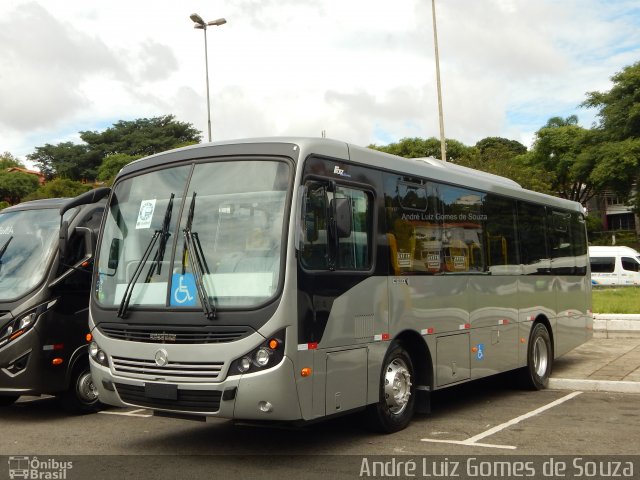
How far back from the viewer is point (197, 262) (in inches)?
266

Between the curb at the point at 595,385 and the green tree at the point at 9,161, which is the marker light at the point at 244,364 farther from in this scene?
the green tree at the point at 9,161

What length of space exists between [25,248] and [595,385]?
802cm

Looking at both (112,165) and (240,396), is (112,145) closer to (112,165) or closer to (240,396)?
(112,165)

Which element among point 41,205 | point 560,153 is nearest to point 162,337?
point 41,205

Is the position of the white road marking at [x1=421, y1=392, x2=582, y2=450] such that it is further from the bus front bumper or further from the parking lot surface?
the bus front bumper

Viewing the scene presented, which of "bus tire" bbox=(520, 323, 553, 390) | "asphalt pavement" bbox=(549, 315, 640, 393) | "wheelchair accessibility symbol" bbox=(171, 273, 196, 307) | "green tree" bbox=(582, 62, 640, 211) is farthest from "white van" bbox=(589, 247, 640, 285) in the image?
"wheelchair accessibility symbol" bbox=(171, 273, 196, 307)

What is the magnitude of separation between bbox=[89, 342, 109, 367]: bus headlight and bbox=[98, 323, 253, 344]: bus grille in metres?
0.22

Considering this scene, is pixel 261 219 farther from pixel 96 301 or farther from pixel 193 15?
pixel 193 15

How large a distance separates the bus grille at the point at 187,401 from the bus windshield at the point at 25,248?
10.1ft

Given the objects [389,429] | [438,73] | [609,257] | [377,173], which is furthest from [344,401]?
[609,257]

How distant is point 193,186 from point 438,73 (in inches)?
946

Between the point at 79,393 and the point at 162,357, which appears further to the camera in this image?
the point at 79,393

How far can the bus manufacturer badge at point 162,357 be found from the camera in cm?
673

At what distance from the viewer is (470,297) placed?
961cm
